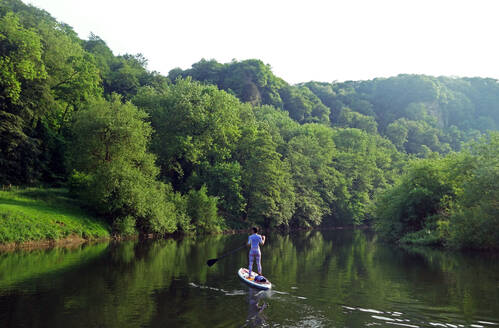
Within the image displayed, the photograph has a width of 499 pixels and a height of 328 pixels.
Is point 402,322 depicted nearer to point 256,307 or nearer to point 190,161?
point 256,307

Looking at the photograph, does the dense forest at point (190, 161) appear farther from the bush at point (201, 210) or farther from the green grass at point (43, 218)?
the green grass at point (43, 218)

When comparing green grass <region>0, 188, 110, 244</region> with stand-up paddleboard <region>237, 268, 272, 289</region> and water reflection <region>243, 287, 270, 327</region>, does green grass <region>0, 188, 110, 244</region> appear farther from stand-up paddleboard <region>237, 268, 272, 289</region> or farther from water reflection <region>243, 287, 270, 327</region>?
water reflection <region>243, 287, 270, 327</region>

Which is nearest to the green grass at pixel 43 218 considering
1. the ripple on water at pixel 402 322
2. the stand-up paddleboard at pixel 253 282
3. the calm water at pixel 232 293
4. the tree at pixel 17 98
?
the tree at pixel 17 98

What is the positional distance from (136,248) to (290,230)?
139 feet

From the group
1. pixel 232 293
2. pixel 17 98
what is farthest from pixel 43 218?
pixel 232 293

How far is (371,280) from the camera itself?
22812 millimetres

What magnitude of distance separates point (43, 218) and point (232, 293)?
25098 mm

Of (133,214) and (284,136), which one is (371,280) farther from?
(284,136)

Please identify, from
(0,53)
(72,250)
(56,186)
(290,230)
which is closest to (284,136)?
(290,230)

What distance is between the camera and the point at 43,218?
122 ft

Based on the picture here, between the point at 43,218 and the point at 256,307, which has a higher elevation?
the point at 43,218

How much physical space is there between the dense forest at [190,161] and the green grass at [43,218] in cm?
183

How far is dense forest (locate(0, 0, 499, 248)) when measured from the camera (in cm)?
4384

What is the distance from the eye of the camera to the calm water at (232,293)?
13977 millimetres
